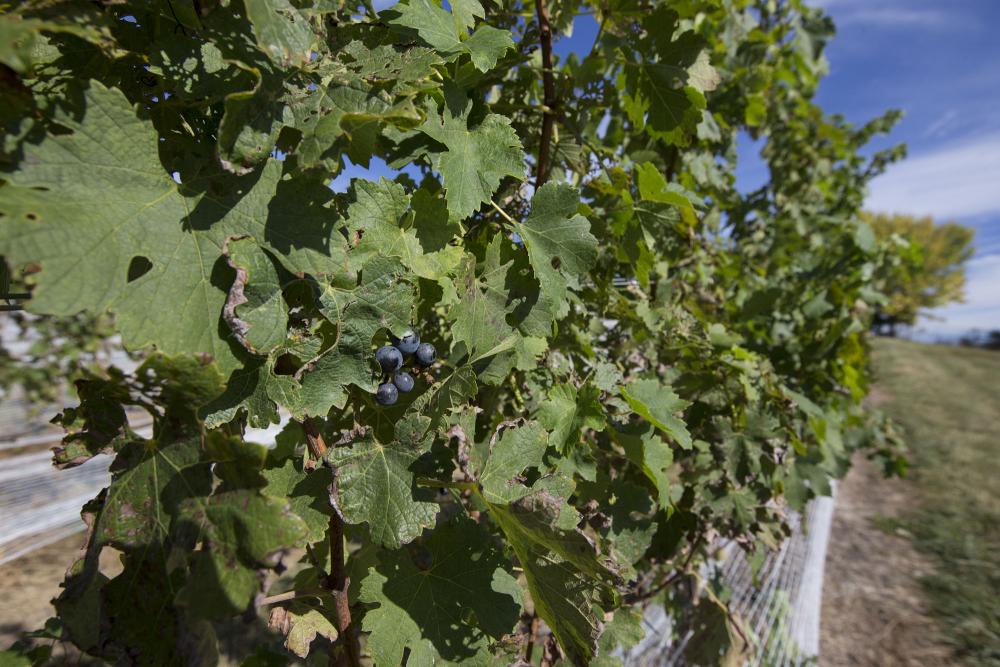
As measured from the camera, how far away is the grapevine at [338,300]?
2.46 ft

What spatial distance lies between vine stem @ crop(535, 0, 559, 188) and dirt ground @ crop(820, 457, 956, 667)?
597 cm

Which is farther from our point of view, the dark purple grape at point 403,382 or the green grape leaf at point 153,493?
the dark purple grape at point 403,382

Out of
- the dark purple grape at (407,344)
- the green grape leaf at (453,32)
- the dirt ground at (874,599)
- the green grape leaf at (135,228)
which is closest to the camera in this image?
the green grape leaf at (135,228)

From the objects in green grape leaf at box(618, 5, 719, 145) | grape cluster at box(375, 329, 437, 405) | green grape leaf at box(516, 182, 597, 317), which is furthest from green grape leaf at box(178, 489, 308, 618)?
green grape leaf at box(618, 5, 719, 145)

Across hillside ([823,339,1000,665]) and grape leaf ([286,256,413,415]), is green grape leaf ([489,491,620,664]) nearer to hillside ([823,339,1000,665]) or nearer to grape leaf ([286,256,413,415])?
grape leaf ([286,256,413,415])

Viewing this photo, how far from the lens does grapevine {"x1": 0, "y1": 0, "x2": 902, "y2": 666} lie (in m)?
0.75

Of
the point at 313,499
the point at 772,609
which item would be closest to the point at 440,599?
the point at 313,499

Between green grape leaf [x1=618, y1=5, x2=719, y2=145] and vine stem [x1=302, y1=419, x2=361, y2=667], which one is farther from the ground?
green grape leaf [x1=618, y1=5, x2=719, y2=145]

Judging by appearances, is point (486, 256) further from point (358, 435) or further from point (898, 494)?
point (898, 494)

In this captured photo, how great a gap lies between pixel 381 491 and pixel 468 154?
68cm

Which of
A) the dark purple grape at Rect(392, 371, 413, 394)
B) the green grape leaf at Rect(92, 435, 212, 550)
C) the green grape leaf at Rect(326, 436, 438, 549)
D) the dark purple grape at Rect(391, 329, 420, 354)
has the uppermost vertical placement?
the dark purple grape at Rect(391, 329, 420, 354)

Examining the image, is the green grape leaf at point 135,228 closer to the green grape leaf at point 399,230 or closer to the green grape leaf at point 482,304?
the green grape leaf at point 399,230

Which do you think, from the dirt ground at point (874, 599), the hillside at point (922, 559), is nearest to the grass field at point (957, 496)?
the hillside at point (922, 559)

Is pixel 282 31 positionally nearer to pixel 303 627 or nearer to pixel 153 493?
pixel 153 493
